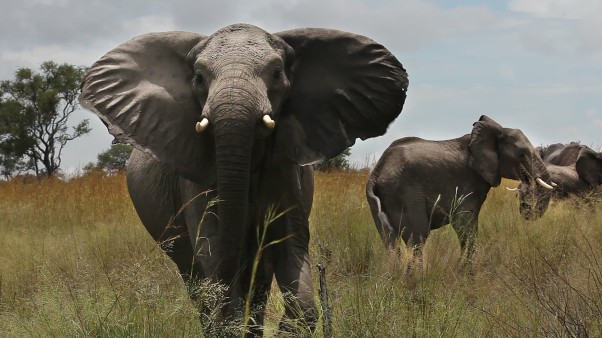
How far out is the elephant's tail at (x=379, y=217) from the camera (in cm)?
739

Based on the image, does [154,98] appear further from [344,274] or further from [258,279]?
[344,274]

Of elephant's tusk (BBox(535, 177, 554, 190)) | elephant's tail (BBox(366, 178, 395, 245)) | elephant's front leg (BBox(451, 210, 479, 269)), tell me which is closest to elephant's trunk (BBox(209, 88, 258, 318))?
elephant's tail (BBox(366, 178, 395, 245))

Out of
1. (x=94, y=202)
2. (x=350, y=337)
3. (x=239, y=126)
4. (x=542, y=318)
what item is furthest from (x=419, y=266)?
(x=94, y=202)

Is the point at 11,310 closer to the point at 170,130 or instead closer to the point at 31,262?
the point at 31,262

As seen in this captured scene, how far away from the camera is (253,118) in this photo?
385cm

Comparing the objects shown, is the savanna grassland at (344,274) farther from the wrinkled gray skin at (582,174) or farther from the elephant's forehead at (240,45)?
Answer: the elephant's forehead at (240,45)

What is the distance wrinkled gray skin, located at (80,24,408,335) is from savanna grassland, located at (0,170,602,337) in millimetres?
238

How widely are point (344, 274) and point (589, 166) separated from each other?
6.17 metres

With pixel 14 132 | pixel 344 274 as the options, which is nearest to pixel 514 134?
pixel 344 274

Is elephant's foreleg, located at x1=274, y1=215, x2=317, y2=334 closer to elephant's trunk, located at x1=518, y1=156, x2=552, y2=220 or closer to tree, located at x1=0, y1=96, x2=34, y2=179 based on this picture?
elephant's trunk, located at x1=518, y1=156, x2=552, y2=220

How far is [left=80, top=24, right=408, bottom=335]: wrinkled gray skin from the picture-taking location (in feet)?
13.3

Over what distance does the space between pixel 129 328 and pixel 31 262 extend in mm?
3447

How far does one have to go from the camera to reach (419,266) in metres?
5.91

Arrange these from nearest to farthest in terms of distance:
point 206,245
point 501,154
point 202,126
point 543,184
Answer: point 202,126 < point 206,245 < point 543,184 < point 501,154
